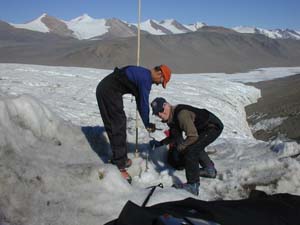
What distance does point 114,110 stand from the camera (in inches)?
208

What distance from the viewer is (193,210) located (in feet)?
10.8

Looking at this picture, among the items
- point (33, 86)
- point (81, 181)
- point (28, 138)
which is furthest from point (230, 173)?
point (33, 86)

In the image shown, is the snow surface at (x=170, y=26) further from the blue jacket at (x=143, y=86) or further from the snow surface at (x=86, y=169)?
the blue jacket at (x=143, y=86)

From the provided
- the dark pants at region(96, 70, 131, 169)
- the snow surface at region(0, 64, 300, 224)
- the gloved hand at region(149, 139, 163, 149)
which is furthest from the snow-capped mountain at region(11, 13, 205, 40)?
the dark pants at region(96, 70, 131, 169)

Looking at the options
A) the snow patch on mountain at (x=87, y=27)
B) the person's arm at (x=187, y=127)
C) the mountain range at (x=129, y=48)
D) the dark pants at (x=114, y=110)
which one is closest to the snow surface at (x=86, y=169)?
the dark pants at (x=114, y=110)

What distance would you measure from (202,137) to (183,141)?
0.79ft

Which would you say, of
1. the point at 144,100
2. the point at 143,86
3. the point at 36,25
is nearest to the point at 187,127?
the point at 144,100

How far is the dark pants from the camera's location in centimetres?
523

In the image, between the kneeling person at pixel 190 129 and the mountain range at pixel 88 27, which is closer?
the kneeling person at pixel 190 129

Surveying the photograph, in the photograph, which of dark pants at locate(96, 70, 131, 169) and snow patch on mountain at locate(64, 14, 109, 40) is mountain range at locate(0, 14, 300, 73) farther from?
dark pants at locate(96, 70, 131, 169)

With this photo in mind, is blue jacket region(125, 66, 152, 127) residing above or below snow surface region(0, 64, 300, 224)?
above

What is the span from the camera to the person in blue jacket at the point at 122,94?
499 cm

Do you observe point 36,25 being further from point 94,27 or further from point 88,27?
point 94,27

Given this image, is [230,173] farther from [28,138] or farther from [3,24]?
[3,24]
